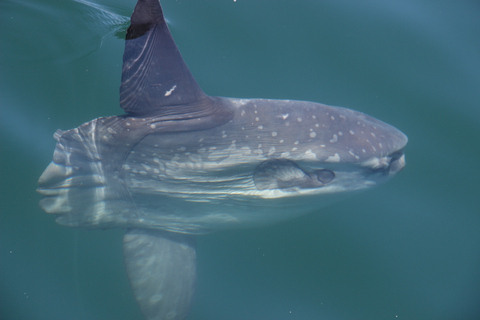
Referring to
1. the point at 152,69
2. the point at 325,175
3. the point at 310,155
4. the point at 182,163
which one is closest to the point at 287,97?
the point at 325,175

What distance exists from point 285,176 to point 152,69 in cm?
177

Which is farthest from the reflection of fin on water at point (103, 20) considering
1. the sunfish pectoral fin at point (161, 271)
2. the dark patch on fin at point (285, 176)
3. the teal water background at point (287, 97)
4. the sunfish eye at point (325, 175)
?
the sunfish eye at point (325, 175)

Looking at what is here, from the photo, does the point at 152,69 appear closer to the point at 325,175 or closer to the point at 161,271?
the point at 325,175

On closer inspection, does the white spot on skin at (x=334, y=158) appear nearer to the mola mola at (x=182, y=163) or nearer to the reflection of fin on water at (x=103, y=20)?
the mola mola at (x=182, y=163)

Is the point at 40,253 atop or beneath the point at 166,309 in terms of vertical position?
atop

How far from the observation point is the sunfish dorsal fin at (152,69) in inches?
108

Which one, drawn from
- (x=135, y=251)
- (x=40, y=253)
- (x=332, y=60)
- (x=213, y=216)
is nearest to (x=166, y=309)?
(x=135, y=251)

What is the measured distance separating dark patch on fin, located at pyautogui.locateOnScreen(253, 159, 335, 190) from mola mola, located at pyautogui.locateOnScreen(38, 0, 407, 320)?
0.01 meters

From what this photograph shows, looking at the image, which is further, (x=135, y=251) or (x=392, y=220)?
(x=392, y=220)

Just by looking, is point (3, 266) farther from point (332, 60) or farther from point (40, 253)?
point (332, 60)

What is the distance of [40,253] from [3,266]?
403 mm

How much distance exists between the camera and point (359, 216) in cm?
512

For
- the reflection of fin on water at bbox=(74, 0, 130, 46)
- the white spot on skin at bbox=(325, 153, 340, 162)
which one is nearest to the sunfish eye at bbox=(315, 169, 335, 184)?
the white spot on skin at bbox=(325, 153, 340, 162)

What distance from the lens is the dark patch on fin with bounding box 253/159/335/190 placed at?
3668 mm
